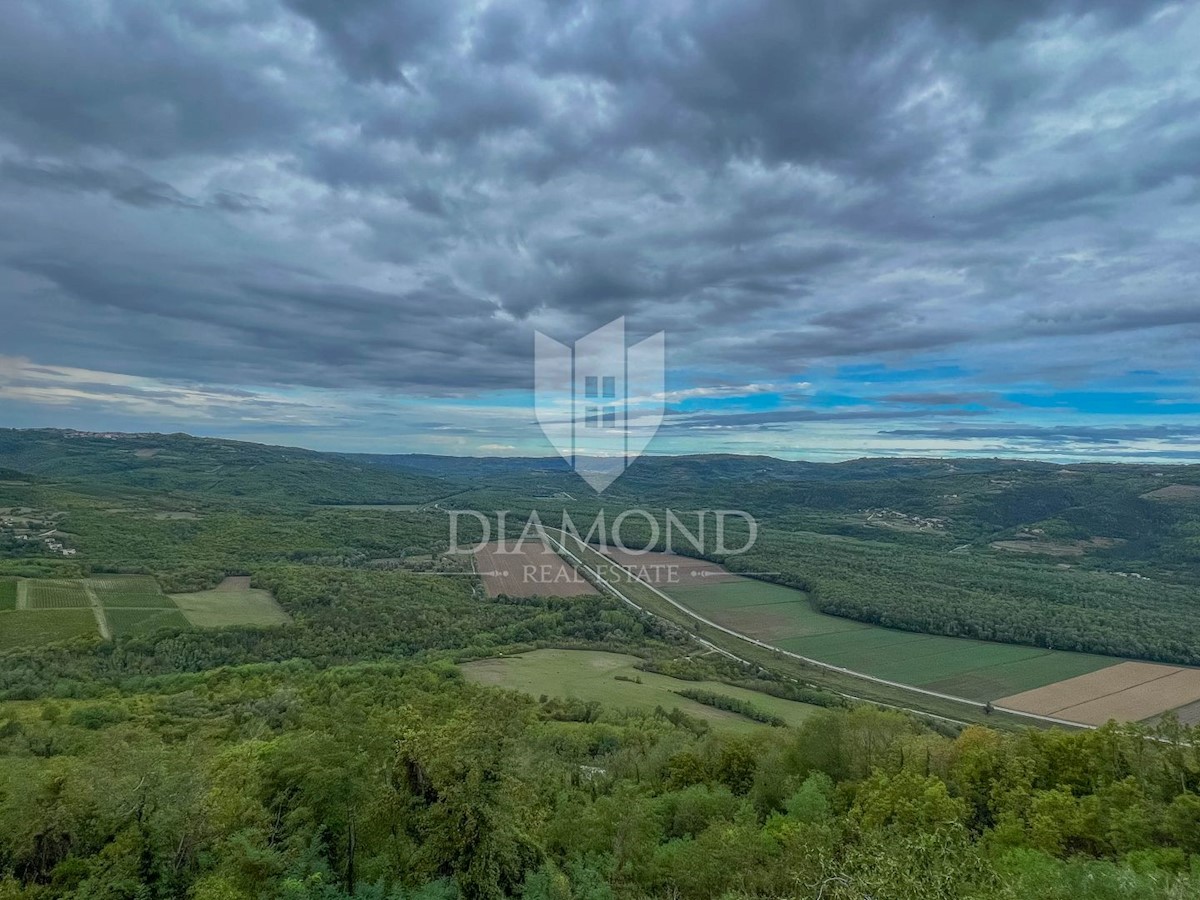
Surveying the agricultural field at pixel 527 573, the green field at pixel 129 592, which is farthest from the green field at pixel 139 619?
the agricultural field at pixel 527 573

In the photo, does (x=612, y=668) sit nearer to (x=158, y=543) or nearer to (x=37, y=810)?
(x=37, y=810)

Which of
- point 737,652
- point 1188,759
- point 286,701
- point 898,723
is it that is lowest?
point 737,652

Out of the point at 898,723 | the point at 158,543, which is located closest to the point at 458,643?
the point at 898,723

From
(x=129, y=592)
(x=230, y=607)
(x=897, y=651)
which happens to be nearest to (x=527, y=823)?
(x=897, y=651)

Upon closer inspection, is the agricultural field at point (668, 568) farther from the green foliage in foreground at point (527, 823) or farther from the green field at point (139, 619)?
the green foliage in foreground at point (527, 823)

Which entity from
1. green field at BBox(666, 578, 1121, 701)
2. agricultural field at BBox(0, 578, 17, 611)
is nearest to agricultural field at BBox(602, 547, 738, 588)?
green field at BBox(666, 578, 1121, 701)

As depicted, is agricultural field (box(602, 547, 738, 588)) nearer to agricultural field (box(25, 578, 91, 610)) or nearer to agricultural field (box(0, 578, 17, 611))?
agricultural field (box(25, 578, 91, 610))
